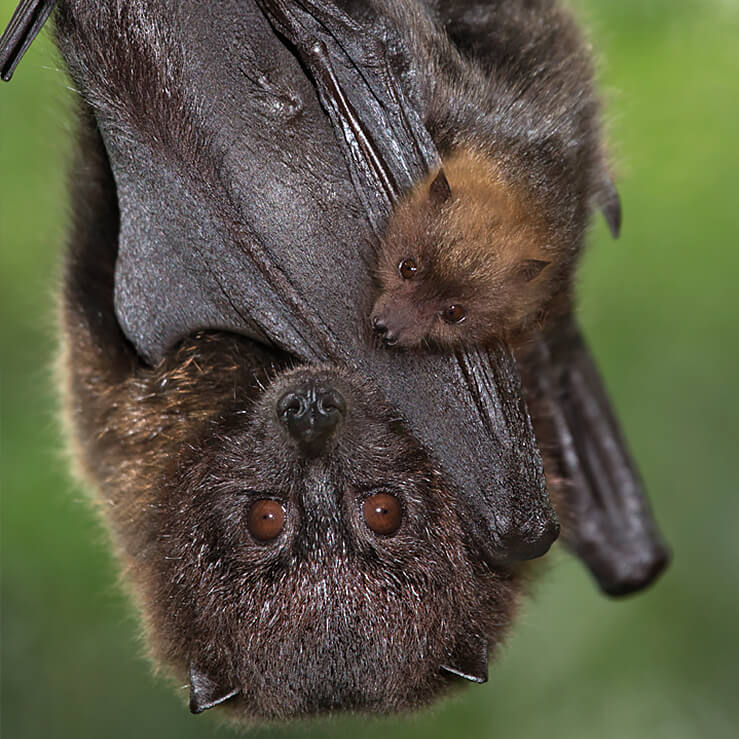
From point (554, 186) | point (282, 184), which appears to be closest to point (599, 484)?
point (554, 186)

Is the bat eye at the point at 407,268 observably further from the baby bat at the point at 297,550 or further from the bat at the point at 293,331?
the baby bat at the point at 297,550

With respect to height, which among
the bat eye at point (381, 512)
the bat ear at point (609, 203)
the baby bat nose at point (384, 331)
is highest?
the bat ear at point (609, 203)

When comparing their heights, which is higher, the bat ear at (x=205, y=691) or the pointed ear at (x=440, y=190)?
the pointed ear at (x=440, y=190)

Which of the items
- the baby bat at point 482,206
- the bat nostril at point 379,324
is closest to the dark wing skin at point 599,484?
the baby bat at point 482,206

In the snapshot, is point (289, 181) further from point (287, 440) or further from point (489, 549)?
point (489, 549)

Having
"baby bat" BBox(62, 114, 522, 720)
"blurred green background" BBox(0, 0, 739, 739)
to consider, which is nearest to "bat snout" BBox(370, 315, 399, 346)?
"baby bat" BBox(62, 114, 522, 720)

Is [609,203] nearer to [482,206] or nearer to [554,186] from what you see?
[554,186]

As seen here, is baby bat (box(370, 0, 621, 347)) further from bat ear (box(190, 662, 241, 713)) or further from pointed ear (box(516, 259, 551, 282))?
bat ear (box(190, 662, 241, 713))

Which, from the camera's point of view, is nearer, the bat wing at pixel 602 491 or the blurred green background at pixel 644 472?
the bat wing at pixel 602 491
